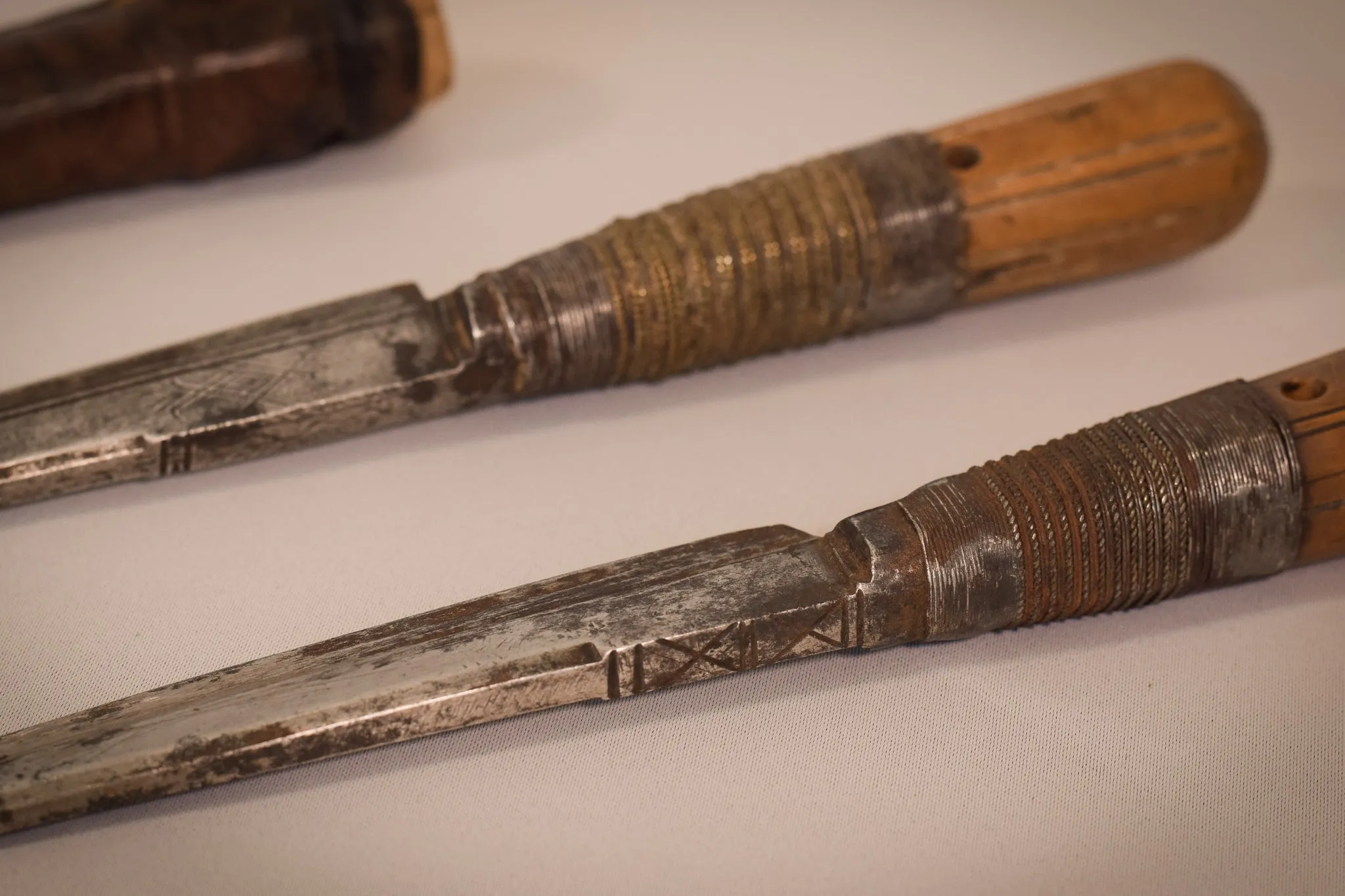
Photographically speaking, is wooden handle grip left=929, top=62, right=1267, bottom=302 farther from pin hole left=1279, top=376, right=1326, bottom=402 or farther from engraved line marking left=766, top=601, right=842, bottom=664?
engraved line marking left=766, top=601, right=842, bottom=664

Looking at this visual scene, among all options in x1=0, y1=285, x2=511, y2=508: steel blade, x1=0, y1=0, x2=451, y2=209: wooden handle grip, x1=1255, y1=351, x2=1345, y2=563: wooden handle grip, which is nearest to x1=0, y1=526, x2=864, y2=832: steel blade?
x1=0, y1=285, x2=511, y2=508: steel blade

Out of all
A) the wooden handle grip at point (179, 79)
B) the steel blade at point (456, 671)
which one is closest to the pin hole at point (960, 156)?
the steel blade at point (456, 671)

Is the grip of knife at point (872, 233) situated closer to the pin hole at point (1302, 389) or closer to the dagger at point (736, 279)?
the dagger at point (736, 279)

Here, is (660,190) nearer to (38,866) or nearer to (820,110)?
(820,110)

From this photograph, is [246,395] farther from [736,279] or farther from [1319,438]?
[1319,438]

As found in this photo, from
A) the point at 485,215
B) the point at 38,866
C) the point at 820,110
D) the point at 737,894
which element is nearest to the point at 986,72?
the point at 820,110

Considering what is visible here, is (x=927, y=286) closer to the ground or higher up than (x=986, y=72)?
closer to the ground
